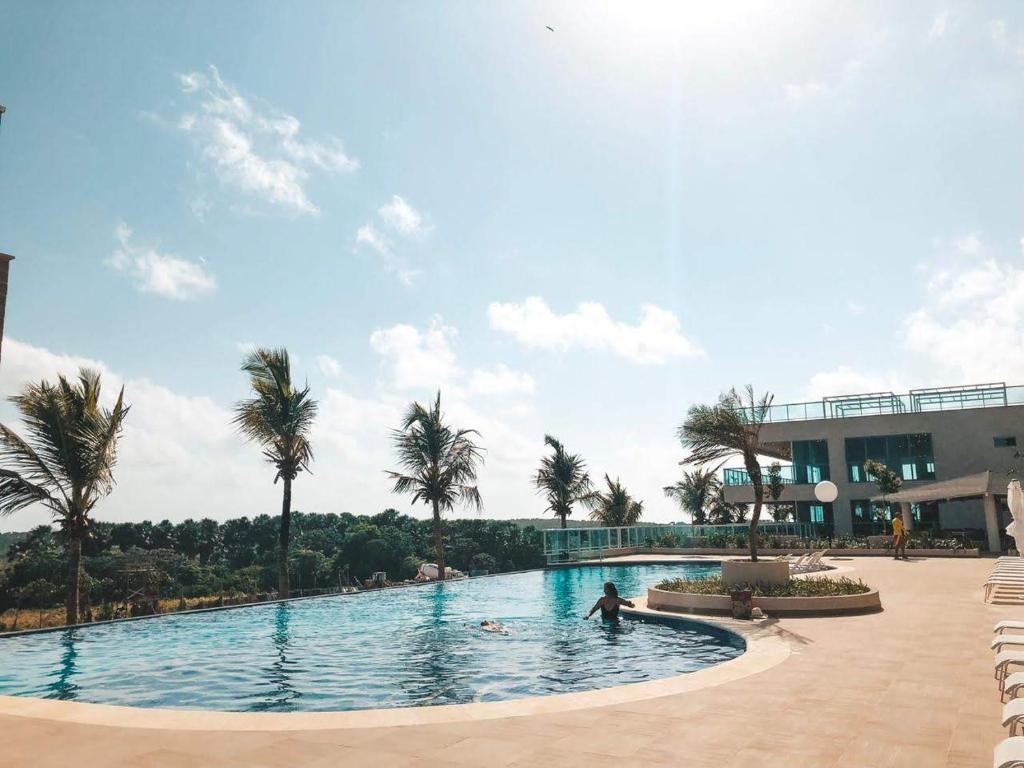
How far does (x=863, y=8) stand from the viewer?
1198 cm

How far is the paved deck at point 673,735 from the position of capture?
4.79 metres

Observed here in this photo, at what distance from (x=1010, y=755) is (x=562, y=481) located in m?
36.0

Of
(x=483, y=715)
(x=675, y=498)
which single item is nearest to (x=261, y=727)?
(x=483, y=715)

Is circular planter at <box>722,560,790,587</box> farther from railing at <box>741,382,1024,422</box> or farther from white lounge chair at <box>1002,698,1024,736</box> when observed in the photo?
railing at <box>741,382,1024,422</box>

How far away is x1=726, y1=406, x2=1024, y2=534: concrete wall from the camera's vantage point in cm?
3259

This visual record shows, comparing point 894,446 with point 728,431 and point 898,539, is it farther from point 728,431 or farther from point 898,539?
point 728,431

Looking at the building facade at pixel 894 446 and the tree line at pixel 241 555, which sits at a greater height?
the building facade at pixel 894 446

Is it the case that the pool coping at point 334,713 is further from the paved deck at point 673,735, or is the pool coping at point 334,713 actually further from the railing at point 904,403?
the railing at point 904,403

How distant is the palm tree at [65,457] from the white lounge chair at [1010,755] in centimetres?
1641

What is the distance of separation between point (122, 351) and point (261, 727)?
47.3 feet

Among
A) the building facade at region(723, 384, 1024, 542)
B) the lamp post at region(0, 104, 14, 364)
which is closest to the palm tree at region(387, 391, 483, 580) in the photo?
the building facade at region(723, 384, 1024, 542)

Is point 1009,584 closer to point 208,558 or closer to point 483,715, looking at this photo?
point 483,715

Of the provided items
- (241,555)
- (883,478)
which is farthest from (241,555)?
(883,478)

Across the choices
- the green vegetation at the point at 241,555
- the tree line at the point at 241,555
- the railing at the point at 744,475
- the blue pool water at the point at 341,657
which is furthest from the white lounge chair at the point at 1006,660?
the railing at the point at 744,475
